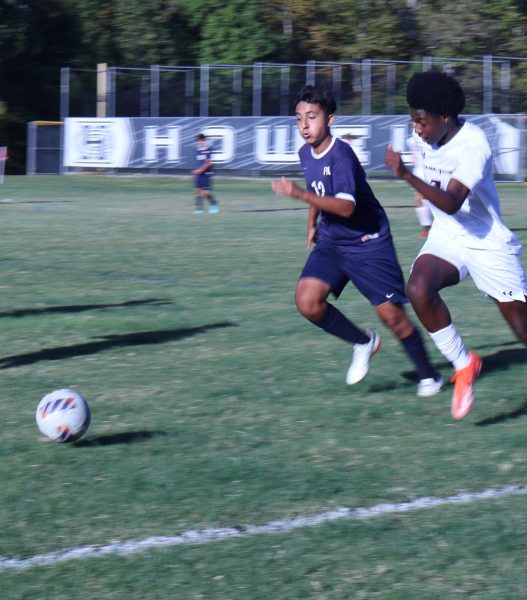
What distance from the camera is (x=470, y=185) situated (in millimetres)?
5859

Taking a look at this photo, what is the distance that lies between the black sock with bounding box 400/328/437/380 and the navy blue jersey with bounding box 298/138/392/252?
0.59m

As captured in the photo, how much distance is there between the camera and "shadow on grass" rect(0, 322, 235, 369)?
8016mm

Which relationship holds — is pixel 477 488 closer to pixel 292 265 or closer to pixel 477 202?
pixel 477 202

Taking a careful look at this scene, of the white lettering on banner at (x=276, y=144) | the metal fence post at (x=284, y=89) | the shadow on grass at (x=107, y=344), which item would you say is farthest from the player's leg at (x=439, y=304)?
the metal fence post at (x=284, y=89)

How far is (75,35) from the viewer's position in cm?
4903

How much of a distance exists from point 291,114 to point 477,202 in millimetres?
31793

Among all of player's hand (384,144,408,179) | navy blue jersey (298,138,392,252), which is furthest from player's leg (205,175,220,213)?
player's hand (384,144,408,179)

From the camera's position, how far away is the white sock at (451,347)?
6.29 meters

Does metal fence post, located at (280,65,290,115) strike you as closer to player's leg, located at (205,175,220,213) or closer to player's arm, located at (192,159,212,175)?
player's leg, located at (205,175,220,213)

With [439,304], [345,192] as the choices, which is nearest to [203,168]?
[345,192]

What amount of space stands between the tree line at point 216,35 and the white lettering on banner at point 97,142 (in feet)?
20.6

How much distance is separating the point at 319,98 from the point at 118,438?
2.25 metres

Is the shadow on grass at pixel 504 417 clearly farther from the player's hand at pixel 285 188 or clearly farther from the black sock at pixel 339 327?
the player's hand at pixel 285 188

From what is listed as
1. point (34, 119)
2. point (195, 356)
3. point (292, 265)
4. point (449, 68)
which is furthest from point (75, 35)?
point (195, 356)
